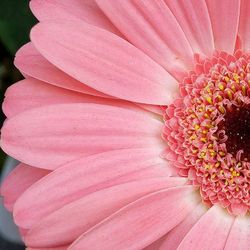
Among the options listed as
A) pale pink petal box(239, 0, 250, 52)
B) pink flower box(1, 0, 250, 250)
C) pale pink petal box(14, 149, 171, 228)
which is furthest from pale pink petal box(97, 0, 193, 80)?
pale pink petal box(14, 149, 171, 228)

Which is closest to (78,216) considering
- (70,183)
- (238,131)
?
(70,183)

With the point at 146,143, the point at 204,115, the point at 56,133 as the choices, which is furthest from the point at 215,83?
the point at 56,133

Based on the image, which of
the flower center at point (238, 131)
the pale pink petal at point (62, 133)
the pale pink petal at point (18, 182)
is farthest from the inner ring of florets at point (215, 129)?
the pale pink petal at point (18, 182)

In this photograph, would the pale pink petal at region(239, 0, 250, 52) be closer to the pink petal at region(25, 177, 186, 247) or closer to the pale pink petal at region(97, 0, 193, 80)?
the pale pink petal at region(97, 0, 193, 80)

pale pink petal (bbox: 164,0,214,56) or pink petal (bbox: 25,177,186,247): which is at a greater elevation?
pale pink petal (bbox: 164,0,214,56)

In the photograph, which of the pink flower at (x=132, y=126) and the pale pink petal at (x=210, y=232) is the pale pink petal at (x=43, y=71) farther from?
the pale pink petal at (x=210, y=232)

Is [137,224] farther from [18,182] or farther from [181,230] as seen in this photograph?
[18,182]
